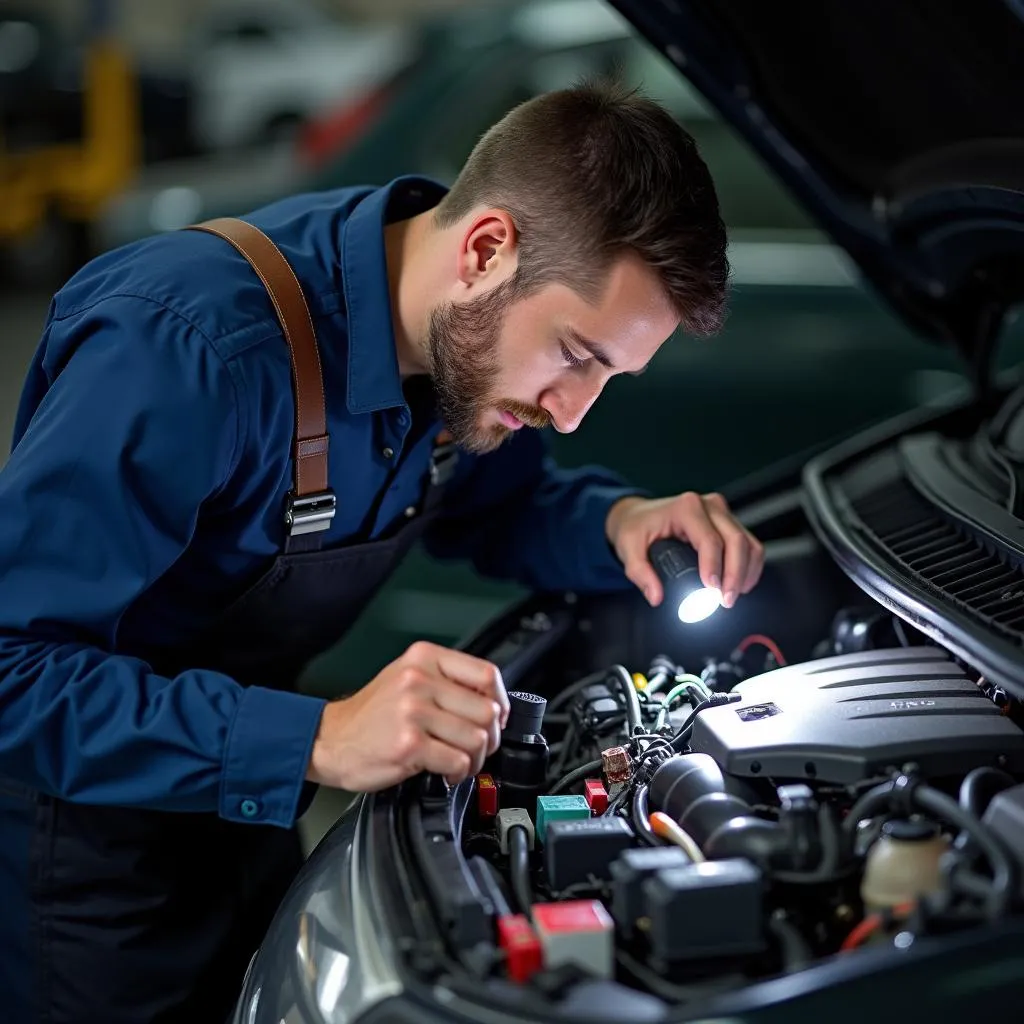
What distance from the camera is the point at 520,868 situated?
3.76 ft

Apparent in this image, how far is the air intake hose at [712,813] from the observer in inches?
42.6

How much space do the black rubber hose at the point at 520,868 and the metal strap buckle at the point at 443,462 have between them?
560mm

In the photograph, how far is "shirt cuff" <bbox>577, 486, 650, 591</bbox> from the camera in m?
1.72

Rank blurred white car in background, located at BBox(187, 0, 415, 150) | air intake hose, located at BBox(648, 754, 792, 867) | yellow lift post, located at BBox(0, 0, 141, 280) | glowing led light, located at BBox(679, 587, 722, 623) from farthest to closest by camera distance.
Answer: blurred white car in background, located at BBox(187, 0, 415, 150), yellow lift post, located at BBox(0, 0, 141, 280), glowing led light, located at BBox(679, 587, 722, 623), air intake hose, located at BBox(648, 754, 792, 867)

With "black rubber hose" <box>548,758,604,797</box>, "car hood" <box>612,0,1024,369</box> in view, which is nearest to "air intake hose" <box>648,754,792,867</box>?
"black rubber hose" <box>548,758,604,797</box>

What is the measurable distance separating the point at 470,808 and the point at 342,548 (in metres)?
0.38

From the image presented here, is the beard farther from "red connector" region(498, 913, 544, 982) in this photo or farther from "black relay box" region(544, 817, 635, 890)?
"red connector" region(498, 913, 544, 982)

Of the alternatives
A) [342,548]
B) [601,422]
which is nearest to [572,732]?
[342,548]

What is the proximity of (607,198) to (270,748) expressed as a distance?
670 mm

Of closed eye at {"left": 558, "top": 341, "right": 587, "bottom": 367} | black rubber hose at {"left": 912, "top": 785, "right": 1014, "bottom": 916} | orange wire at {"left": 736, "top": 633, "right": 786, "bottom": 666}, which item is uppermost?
closed eye at {"left": 558, "top": 341, "right": 587, "bottom": 367}

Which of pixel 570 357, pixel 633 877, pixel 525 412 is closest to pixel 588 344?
pixel 570 357

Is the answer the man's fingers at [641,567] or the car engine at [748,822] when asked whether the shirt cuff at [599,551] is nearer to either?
the man's fingers at [641,567]

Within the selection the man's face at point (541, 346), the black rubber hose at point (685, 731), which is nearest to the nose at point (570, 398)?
the man's face at point (541, 346)

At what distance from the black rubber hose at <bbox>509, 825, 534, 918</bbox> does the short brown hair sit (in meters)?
0.57
